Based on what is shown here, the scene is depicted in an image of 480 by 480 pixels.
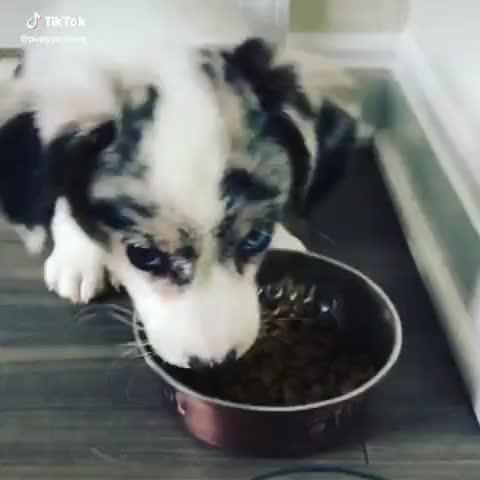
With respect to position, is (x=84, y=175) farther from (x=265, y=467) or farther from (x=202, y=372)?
(x=265, y=467)

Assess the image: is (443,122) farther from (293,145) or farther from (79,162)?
(79,162)

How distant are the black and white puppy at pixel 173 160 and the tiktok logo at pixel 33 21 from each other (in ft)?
1.54

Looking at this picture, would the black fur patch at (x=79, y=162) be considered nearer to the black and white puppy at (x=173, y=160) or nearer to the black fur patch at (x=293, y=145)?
the black and white puppy at (x=173, y=160)

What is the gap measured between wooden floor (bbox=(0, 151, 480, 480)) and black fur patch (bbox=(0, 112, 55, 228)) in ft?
0.88

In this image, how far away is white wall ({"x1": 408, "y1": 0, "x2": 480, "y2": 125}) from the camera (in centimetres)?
146

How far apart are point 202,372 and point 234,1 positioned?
1.99 feet

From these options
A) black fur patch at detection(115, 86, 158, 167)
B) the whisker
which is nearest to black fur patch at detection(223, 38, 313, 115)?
black fur patch at detection(115, 86, 158, 167)

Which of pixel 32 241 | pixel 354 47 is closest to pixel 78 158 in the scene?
pixel 32 241

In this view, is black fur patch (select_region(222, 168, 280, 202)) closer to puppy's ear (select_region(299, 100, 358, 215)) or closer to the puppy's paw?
puppy's ear (select_region(299, 100, 358, 215))

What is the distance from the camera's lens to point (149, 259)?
1237 millimetres

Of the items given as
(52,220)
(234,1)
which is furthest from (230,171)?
(234,1)

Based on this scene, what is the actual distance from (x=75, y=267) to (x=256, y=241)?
1.38 ft

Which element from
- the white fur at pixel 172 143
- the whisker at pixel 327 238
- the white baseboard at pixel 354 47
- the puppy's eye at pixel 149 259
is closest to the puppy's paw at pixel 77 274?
the white fur at pixel 172 143

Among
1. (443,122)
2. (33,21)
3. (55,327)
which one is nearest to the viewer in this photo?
(55,327)
